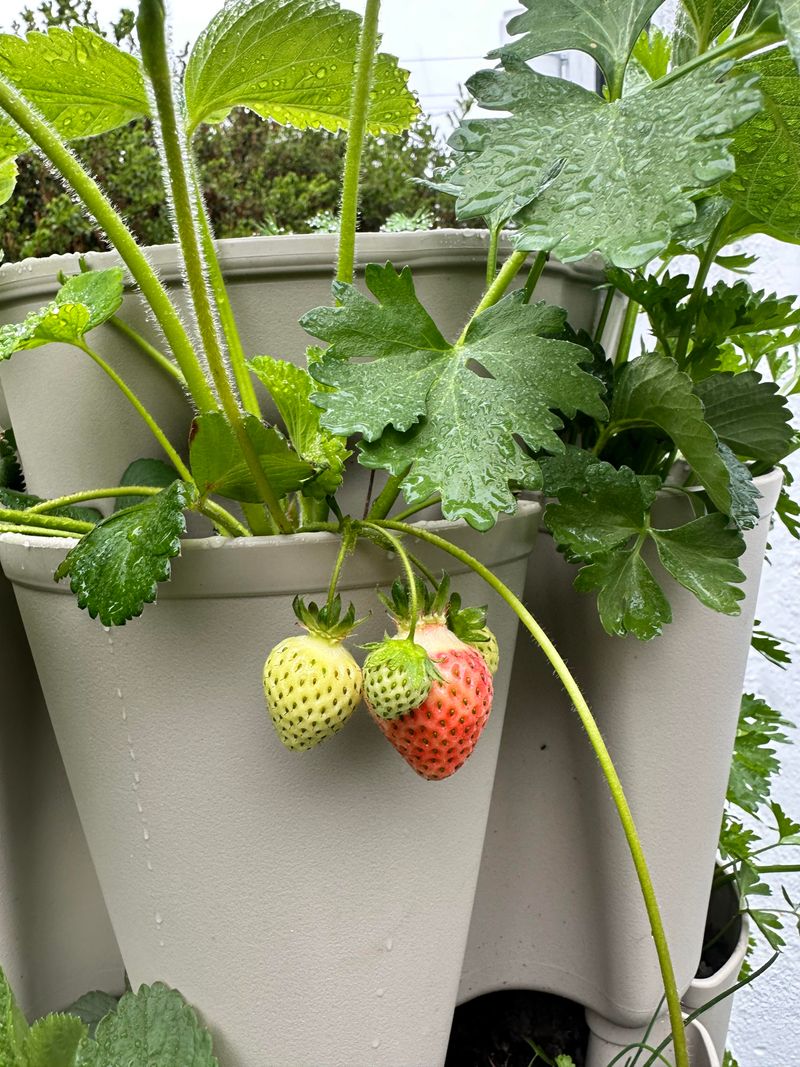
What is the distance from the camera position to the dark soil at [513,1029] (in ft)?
2.27

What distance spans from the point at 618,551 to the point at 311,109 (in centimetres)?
33

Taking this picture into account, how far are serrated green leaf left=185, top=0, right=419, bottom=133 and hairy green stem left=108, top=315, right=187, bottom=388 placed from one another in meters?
0.12

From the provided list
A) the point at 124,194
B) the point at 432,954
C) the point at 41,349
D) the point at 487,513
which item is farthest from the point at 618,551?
the point at 124,194

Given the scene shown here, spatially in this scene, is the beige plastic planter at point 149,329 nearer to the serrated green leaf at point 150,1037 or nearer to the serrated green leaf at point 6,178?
the serrated green leaf at point 6,178

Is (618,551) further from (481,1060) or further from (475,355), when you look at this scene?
(481,1060)

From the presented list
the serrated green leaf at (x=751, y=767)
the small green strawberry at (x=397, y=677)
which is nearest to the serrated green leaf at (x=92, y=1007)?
the small green strawberry at (x=397, y=677)

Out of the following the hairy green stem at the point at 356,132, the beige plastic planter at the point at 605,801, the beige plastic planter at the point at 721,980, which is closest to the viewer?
the hairy green stem at the point at 356,132

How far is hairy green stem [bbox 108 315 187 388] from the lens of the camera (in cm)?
52

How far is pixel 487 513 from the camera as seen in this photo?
1.23 ft

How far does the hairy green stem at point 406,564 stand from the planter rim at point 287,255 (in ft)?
0.64

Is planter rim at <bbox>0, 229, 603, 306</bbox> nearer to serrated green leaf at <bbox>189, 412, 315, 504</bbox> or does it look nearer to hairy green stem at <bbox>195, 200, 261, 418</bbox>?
hairy green stem at <bbox>195, 200, 261, 418</bbox>

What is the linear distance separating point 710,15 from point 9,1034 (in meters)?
0.60

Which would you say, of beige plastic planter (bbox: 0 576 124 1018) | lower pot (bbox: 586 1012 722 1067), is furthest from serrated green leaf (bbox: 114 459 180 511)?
lower pot (bbox: 586 1012 722 1067)

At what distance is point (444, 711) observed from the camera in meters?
0.40
